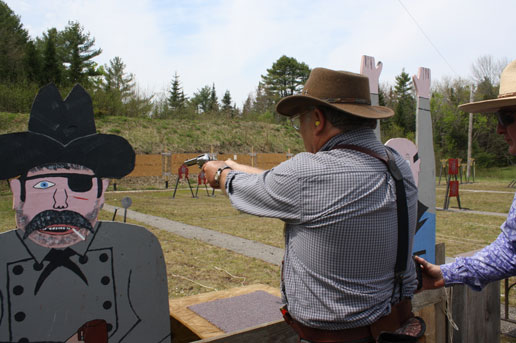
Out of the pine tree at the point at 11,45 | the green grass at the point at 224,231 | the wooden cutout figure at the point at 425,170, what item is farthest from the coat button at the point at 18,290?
the pine tree at the point at 11,45

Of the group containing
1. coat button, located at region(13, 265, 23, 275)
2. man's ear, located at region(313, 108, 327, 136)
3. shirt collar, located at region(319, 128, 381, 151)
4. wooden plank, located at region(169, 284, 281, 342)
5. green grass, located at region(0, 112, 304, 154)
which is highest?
green grass, located at region(0, 112, 304, 154)

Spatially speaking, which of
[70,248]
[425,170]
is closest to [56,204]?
[70,248]

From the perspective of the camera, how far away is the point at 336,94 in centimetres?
137

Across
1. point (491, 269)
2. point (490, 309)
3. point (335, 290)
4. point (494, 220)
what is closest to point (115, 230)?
point (335, 290)

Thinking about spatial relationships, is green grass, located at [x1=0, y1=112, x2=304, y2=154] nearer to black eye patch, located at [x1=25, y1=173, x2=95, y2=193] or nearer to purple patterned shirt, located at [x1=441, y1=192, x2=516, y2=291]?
black eye patch, located at [x1=25, y1=173, x2=95, y2=193]

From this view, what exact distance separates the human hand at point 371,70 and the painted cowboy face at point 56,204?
1995 mm

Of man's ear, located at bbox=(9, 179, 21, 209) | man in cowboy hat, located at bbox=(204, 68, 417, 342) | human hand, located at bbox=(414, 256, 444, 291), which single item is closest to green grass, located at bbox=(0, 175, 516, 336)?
man's ear, located at bbox=(9, 179, 21, 209)

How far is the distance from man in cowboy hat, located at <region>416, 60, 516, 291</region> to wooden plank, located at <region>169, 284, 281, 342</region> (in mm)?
1124

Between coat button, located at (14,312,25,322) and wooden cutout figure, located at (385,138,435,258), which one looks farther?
wooden cutout figure, located at (385,138,435,258)

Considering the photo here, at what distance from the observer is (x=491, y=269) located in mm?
1553

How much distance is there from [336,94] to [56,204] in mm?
1333

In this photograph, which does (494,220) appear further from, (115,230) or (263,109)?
(263,109)

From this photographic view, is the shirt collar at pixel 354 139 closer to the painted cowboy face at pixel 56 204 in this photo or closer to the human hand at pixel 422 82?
the painted cowboy face at pixel 56 204

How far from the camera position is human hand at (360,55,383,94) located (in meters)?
2.89
